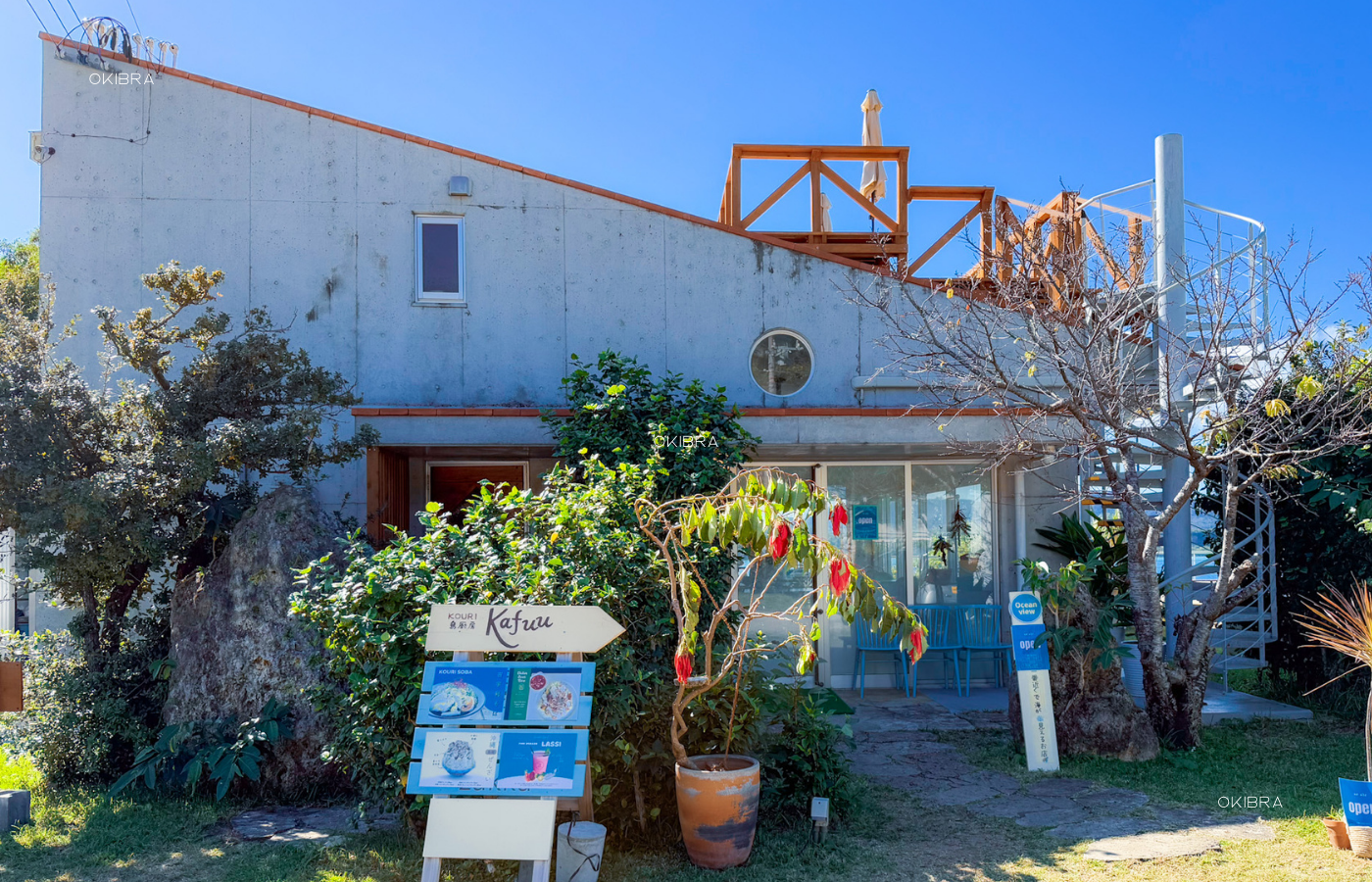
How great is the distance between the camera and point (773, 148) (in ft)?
31.2

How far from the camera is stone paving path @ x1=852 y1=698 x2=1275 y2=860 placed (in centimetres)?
489

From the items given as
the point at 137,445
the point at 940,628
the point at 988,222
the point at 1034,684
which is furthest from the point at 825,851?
the point at 988,222

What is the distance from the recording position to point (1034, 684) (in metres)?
6.29

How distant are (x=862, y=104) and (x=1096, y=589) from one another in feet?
19.7

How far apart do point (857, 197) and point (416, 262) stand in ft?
14.0

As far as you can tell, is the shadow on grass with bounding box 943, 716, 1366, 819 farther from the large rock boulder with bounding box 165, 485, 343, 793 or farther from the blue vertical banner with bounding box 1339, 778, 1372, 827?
the large rock boulder with bounding box 165, 485, 343, 793

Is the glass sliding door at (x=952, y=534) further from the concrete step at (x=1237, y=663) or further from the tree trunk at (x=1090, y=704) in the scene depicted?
the tree trunk at (x=1090, y=704)

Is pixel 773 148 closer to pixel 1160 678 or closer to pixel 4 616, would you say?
pixel 1160 678

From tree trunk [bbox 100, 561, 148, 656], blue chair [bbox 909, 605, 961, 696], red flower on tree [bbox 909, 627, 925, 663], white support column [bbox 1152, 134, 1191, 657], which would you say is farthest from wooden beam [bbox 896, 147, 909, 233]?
tree trunk [bbox 100, 561, 148, 656]

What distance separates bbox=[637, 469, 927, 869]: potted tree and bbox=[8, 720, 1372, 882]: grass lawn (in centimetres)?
26

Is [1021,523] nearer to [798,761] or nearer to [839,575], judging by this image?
[798,761]

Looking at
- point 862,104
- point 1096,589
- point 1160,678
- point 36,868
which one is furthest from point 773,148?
point 36,868

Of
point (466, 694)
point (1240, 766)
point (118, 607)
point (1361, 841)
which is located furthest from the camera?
point (118, 607)

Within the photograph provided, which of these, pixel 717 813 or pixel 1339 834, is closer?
pixel 717 813
